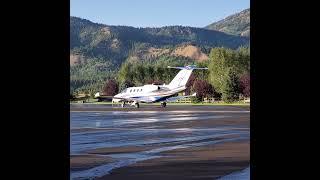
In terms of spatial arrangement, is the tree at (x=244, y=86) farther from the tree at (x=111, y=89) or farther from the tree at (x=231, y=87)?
the tree at (x=111, y=89)

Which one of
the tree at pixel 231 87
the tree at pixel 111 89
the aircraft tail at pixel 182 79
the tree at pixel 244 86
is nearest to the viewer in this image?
the aircraft tail at pixel 182 79

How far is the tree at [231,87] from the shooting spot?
8894 centimetres

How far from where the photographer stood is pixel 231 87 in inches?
3504

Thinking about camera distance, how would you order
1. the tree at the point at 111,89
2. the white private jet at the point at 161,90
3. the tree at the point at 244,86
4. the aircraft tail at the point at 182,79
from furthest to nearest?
the tree at the point at 111,89 → the tree at the point at 244,86 → the aircraft tail at the point at 182,79 → the white private jet at the point at 161,90

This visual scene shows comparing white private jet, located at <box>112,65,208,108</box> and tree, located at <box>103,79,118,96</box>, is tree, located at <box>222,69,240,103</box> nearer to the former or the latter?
white private jet, located at <box>112,65,208,108</box>

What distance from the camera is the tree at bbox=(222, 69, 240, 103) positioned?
292 ft

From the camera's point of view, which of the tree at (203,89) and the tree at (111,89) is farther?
the tree at (111,89)

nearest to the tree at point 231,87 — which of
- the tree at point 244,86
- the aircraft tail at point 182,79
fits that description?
the tree at point 244,86

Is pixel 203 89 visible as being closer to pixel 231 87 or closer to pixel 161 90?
pixel 231 87

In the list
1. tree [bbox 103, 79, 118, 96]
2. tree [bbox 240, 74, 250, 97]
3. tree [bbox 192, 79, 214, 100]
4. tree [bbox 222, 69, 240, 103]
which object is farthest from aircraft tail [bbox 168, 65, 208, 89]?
tree [bbox 103, 79, 118, 96]

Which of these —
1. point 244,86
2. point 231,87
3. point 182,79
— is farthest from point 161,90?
point 244,86
